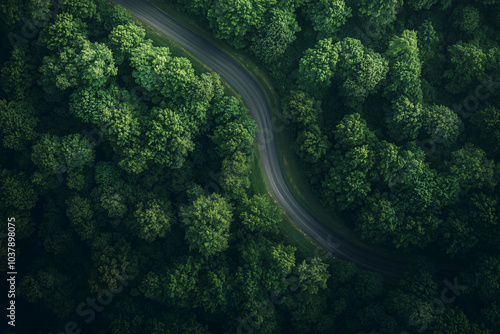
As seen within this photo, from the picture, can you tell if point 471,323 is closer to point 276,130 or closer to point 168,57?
point 276,130

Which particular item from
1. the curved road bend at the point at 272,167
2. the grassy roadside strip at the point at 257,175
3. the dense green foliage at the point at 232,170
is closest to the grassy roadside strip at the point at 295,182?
the grassy roadside strip at the point at 257,175

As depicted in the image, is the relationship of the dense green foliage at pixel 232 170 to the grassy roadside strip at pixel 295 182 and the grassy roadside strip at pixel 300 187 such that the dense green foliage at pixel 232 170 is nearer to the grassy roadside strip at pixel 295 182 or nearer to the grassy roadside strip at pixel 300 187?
the grassy roadside strip at pixel 295 182

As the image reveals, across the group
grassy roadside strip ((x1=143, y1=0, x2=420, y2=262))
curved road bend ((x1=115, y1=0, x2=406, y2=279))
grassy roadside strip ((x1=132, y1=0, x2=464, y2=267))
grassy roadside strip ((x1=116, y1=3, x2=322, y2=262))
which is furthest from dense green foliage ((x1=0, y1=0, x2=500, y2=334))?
curved road bend ((x1=115, y1=0, x2=406, y2=279))

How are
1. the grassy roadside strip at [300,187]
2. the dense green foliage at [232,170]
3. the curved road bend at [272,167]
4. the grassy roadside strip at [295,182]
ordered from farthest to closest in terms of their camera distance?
the grassy roadside strip at [300,187] → the grassy roadside strip at [295,182] → the curved road bend at [272,167] → the dense green foliage at [232,170]

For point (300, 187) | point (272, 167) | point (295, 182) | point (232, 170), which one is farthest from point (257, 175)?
point (300, 187)

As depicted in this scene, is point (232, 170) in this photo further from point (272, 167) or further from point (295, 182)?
point (295, 182)
